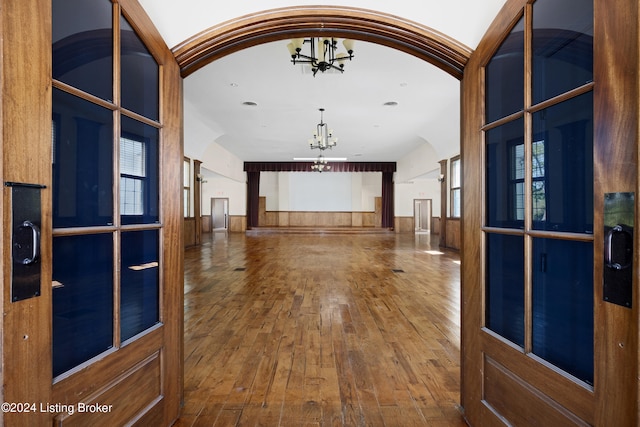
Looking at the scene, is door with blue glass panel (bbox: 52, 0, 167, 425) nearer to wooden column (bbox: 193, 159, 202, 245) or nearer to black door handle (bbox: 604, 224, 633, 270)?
black door handle (bbox: 604, 224, 633, 270)

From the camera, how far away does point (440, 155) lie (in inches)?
367

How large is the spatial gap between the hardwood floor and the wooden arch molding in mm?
1750

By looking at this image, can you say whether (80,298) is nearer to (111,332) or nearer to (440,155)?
(111,332)

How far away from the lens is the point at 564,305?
1071 mm

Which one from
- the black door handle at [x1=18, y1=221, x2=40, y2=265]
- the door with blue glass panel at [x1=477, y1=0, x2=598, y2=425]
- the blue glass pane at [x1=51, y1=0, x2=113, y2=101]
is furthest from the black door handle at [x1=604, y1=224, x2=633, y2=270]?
the blue glass pane at [x1=51, y1=0, x2=113, y2=101]

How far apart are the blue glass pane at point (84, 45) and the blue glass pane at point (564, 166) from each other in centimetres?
155

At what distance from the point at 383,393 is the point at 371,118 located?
22.6 ft

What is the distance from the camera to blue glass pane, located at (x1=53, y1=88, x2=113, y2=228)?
0.99m

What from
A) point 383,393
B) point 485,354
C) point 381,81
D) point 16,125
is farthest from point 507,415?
point 381,81

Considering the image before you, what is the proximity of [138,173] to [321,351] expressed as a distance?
1.74 meters

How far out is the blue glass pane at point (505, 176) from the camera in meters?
1.25

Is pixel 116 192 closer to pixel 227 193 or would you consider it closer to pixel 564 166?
pixel 564 166

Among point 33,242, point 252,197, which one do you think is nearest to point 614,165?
point 33,242

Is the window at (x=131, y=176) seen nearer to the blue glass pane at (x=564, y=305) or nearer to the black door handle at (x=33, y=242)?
the black door handle at (x=33, y=242)
